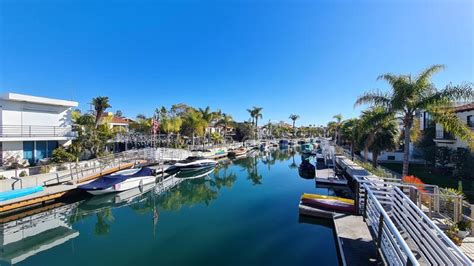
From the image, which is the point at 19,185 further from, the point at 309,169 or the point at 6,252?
the point at 309,169

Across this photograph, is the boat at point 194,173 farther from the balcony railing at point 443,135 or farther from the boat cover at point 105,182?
the balcony railing at point 443,135

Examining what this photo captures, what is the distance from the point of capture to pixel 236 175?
28516 mm

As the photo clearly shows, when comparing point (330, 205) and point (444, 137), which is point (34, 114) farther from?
point (444, 137)

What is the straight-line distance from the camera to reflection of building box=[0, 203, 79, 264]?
10.1 meters

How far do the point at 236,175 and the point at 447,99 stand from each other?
69.0ft

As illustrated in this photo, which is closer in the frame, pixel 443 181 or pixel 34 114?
pixel 443 181

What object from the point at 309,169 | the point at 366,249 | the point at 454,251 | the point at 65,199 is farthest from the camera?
the point at 309,169

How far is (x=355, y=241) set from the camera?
27.8ft

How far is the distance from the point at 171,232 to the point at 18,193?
1043 centimetres

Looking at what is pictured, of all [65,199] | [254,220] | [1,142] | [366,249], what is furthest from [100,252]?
[1,142]

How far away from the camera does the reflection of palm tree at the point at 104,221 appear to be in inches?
488

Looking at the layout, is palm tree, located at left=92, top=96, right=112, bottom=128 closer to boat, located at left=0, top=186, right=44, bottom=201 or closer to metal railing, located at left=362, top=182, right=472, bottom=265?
boat, located at left=0, top=186, right=44, bottom=201

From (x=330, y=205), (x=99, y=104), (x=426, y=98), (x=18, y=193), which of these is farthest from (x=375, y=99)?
(x=99, y=104)

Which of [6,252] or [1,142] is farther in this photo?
[1,142]
